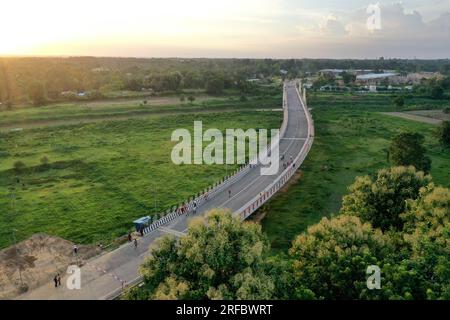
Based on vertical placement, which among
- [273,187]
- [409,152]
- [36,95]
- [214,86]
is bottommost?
[273,187]

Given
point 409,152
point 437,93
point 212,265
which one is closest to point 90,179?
point 212,265

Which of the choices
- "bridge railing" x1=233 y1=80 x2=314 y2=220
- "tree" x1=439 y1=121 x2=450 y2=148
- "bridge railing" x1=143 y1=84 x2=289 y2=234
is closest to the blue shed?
"bridge railing" x1=143 y1=84 x2=289 y2=234

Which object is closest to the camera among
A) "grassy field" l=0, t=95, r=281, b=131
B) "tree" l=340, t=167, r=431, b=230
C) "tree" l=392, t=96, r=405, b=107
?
"tree" l=340, t=167, r=431, b=230

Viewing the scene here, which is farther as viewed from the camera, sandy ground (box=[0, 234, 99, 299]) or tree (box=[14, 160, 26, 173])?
tree (box=[14, 160, 26, 173])

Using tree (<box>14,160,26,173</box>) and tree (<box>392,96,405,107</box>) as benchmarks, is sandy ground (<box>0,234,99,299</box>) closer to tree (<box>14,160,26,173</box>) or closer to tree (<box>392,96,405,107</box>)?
tree (<box>14,160,26,173</box>)

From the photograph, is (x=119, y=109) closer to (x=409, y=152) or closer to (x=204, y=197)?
(x=204, y=197)
